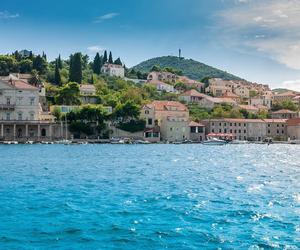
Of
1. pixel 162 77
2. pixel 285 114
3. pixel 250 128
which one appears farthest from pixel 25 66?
pixel 285 114

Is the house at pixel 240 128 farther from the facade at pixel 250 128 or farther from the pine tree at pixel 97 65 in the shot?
the pine tree at pixel 97 65

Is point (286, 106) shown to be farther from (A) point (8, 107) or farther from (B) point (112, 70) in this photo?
(A) point (8, 107)

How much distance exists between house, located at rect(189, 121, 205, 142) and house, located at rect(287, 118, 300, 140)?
20.4 meters

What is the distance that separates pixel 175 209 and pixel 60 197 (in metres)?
5.11

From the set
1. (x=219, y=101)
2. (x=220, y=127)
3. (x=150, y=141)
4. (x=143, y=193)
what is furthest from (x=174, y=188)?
(x=219, y=101)

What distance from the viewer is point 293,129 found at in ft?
341

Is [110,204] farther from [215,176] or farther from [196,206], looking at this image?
[215,176]

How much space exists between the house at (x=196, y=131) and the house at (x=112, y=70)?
181 ft

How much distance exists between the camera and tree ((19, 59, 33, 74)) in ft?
392

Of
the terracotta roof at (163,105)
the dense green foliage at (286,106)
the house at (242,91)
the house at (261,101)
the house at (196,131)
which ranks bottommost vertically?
the house at (196,131)

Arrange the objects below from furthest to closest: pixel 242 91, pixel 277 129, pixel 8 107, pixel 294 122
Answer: pixel 242 91, pixel 277 129, pixel 294 122, pixel 8 107

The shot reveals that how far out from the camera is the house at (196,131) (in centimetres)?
9621

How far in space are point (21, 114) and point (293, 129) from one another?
2203 inches

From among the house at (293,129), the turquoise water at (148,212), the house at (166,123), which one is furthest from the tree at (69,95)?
the turquoise water at (148,212)
